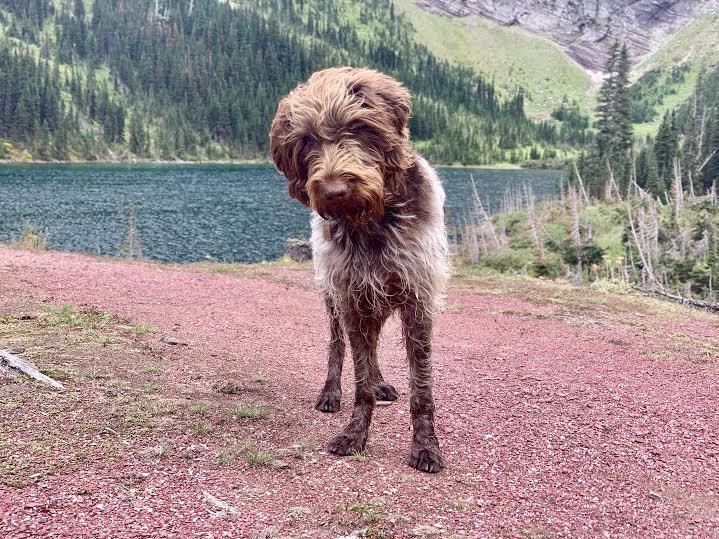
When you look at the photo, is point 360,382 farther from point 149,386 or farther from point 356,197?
point 149,386

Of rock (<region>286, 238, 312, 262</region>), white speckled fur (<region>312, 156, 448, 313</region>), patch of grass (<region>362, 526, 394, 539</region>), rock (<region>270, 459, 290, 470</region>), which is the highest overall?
white speckled fur (<region>312, 156, 448, 313</region>)

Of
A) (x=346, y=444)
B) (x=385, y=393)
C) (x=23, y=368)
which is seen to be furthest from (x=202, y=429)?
(x=385, y=393)

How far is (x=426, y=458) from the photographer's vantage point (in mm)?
5004

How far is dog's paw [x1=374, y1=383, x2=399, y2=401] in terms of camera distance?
6840mm

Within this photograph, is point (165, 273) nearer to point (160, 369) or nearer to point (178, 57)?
point (160, 369)

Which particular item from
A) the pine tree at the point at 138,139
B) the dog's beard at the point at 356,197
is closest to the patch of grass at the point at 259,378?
the dog's beard at the point at 356,197

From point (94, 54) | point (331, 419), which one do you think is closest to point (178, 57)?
point (94, 54)

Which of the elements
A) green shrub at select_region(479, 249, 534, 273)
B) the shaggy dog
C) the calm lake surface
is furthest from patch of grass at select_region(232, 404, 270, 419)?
the calm lake surface

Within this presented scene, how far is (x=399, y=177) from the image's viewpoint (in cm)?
460

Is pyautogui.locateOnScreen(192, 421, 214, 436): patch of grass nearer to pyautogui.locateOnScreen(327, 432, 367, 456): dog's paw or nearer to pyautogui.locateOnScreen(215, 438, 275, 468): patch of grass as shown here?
pyautogui.locateOnScreen(215, 438, 275, 468): patch of grass

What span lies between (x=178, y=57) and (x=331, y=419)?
19033 cm

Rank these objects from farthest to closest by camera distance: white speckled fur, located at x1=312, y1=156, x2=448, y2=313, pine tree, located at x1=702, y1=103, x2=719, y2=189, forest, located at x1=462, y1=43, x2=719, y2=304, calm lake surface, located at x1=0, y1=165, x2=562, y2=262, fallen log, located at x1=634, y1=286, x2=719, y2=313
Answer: pine tree, located at x1=702, y1=103, x2=719, y2=189
calm lake surface, located at x1=0, y1=165, x2=562, y2=262
forest, located at x1=462, y1=43, x2=719, y2=304
fallen log, located at x1=634, y1=286, x2=719, y2=313
white speckled fur, located at x1=312, y1=156, x2=448, y2=313

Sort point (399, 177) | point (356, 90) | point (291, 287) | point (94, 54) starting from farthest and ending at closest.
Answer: point (94, 54) → point (291, 287) → point (399, 177) → point (356, 90)

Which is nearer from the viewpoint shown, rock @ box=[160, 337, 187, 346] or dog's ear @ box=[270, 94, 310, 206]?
dog's ear @ box=[270, 94, 310, 206]
